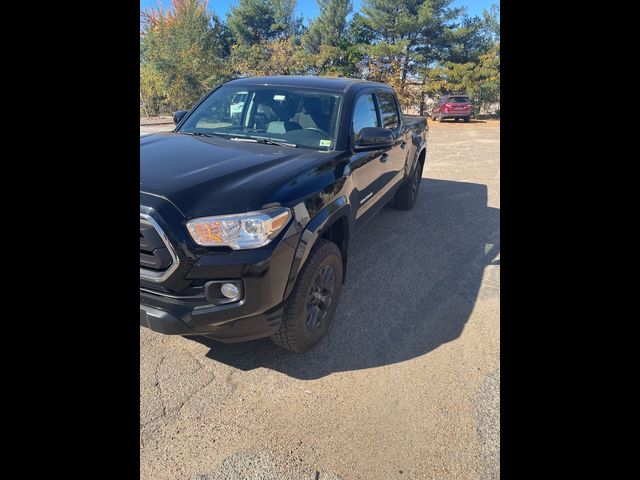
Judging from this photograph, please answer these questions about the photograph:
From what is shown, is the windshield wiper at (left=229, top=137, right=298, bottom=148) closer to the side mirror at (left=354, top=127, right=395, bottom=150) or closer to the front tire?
the side mirror at (left=354, top=127, right=395, bottom=150)

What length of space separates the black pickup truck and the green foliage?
79.0 ft

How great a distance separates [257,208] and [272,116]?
1.59 metres

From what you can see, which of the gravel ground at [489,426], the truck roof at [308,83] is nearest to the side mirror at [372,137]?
the truck roof at [308,83]

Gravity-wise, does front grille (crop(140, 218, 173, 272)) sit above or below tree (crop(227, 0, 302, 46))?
below

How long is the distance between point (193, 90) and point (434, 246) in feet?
79.7

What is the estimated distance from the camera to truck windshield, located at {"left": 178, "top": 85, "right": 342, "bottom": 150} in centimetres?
312

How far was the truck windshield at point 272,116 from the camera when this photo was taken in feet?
10.2

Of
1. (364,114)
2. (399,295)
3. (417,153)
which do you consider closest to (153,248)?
(399,295)

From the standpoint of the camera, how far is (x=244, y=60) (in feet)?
95.0

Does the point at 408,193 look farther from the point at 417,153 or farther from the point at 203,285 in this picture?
the point at 203,285

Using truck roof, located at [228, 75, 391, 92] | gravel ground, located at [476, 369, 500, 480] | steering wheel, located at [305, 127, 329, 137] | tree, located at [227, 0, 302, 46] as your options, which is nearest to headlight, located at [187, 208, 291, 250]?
steering wheel, located at [305, 127, 329, 137]

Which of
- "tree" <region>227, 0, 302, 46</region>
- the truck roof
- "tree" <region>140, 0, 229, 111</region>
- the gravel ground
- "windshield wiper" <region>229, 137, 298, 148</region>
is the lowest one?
the gravel ground
